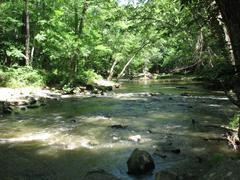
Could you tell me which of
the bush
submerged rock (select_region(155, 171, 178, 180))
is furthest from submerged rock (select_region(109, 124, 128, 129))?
the bush

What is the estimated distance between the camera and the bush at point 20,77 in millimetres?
22503

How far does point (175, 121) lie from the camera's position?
13211 millimetres

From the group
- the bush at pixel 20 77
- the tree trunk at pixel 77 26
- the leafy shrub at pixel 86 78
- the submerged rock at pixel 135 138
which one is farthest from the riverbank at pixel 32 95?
the submerged rock at pixel 135 138

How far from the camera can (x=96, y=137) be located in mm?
10375

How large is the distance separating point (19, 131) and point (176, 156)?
17.6 ft

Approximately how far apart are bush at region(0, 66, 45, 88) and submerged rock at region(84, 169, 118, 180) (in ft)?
53.7

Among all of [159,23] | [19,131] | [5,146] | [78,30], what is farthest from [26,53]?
[5,146]

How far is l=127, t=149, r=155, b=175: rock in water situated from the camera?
715cm

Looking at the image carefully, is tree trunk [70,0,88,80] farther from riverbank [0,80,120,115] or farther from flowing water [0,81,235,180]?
flowing water [0,81,235,180]

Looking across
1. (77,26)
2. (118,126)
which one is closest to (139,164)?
(118,126)

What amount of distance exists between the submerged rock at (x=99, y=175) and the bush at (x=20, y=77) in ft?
53.7

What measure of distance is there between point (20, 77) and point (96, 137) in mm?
14794

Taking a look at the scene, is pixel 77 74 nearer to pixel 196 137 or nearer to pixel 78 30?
pixel 78 30

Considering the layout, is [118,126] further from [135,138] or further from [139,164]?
[139,164]
